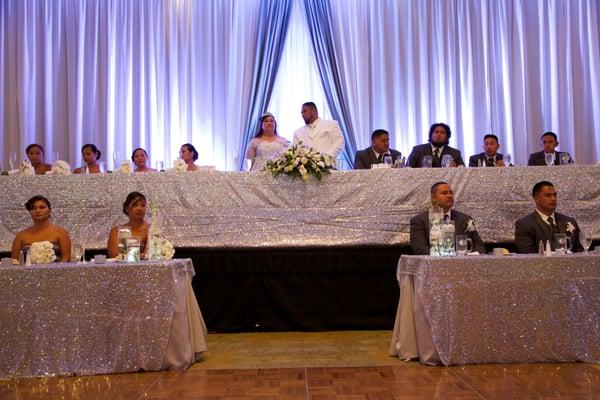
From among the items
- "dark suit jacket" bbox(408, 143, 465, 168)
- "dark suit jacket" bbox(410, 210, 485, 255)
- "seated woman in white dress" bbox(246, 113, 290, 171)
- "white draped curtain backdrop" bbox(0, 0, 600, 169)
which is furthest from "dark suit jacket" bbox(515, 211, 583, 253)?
"white draped curtain backdrop" bbox(0, 0, 600, 169)

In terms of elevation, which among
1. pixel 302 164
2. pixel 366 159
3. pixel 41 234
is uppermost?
pixel 366 159

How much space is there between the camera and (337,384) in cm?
384

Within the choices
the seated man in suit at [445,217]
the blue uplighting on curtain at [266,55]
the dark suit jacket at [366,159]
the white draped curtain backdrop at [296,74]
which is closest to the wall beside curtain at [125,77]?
the white draped curtain backdrop at [296,74]

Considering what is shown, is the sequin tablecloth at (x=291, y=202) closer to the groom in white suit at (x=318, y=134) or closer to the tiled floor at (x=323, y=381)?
the tiled floor at (x=323, y=381)

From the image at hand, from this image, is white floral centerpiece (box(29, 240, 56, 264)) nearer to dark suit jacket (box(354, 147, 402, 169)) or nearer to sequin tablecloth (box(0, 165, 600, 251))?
sequin tablecloth (box(0, 165, 600, 251))

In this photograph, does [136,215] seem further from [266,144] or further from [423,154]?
[423,154]

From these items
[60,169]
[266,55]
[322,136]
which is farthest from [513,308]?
[266,55]

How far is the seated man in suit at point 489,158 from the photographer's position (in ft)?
21.4

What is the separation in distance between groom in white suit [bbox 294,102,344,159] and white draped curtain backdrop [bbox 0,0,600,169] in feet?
4.81

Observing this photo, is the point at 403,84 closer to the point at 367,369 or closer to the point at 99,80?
the point at 99,80

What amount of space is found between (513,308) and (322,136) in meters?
3.48

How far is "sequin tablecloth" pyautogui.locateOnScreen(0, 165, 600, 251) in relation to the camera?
574cm

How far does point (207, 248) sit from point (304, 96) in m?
Result: 3.65

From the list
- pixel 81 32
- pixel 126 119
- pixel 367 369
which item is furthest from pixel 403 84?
pixel 367 369
